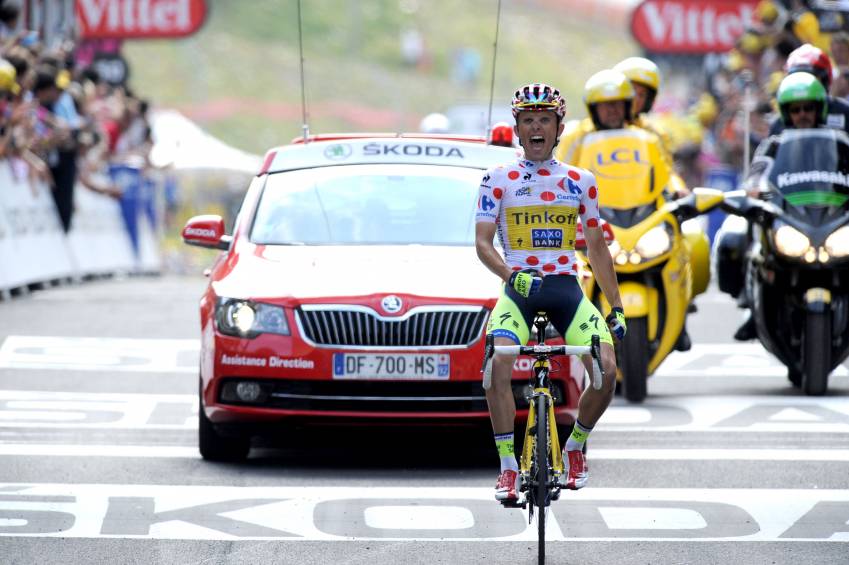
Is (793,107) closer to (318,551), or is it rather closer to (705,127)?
(318,551)

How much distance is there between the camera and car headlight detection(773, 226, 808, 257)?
13.3 meters

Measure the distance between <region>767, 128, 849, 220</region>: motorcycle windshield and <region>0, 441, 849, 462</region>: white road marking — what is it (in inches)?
112

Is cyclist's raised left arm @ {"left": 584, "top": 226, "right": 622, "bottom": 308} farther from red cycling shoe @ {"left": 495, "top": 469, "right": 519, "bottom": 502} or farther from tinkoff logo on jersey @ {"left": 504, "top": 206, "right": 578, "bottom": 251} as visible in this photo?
red cycling shoe @ {"left": 495, "top": 469, "right": 519, "bottom": 502}

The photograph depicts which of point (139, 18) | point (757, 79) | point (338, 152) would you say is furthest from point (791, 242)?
point (139, 18)

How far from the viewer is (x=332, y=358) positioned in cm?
1005

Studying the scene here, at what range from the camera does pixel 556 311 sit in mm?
8438

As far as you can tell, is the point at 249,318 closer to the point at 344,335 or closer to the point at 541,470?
the point at 344,335

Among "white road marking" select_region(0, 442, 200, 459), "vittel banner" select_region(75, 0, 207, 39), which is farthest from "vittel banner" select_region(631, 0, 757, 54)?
"white road marking" select_region(0, 442, 200, 459)

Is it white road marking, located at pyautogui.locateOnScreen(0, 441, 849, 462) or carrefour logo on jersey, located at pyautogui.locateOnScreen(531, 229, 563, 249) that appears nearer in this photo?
carrefour logo on jersey, located at pyautogui.locateOnScreen(531, 229, 563, 249)

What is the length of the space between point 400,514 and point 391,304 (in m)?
1.44

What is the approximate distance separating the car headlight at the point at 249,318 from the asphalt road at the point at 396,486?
68cm

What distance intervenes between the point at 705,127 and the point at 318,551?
33.1 metres

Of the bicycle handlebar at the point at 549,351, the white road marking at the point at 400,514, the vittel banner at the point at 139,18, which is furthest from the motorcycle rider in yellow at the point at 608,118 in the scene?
the vittel banner at the point at 139,18

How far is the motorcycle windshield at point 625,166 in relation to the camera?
43.8 ft
